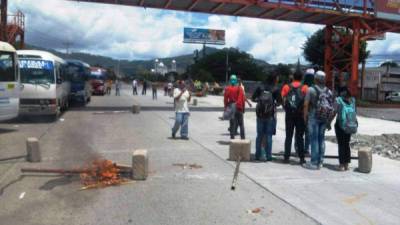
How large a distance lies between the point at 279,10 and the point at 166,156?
2136 cm

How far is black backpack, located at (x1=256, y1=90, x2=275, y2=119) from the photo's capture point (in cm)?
1084

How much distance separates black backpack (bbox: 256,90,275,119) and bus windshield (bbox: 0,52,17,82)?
895cm

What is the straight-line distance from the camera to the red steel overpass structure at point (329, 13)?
29453mm

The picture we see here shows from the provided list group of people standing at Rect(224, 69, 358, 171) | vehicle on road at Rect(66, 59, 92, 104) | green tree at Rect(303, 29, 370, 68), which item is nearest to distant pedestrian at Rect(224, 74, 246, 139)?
group of people standing at Rect(224, 69, 358, 171)

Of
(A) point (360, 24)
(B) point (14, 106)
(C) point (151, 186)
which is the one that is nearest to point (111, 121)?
(B) point (14, 106)

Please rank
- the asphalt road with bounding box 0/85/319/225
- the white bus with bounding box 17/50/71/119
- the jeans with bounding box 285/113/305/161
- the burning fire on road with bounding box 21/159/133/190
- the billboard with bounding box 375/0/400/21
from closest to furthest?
1. the asphalt road with bounding box 0/85/319/225
2. the burning fire on road with bounding box 21/159/133/190
3. the jeans with bounding box 285/113/305/161
4. the white bus with bounding box 17/50/71/119
5. the billboard with bounding box 375/0/400/21

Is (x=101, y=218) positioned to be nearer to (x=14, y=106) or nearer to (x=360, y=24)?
(x=14, y=106)

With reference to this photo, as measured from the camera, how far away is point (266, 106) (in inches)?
427

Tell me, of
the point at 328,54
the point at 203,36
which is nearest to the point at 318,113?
the point at 328,54

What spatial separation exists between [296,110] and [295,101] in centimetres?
19

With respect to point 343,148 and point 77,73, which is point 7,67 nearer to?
point 343,148

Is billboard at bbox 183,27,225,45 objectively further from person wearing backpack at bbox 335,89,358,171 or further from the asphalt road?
person wearing backpack at bbox 335,89,358,171

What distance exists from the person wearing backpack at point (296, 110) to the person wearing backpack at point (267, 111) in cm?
29

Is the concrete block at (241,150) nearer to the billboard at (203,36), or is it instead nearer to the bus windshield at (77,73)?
the bus windshield at (77,73)
